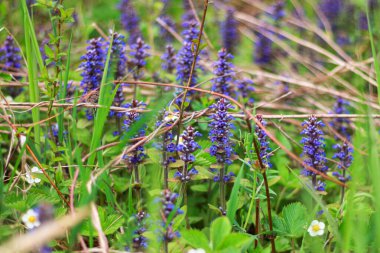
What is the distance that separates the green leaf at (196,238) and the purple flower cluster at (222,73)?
1.09 metres

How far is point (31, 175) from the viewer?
2.41 meters

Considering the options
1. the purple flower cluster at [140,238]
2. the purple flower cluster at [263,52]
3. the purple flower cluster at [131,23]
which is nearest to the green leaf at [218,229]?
the purple flower cluster at [140,238]

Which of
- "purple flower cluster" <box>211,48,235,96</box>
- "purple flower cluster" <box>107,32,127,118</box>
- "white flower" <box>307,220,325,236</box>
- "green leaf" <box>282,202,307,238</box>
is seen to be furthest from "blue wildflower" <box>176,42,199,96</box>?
"white flower" <box>307,220,325,236</box>

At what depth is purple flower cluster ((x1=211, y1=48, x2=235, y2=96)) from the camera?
9.20 feet

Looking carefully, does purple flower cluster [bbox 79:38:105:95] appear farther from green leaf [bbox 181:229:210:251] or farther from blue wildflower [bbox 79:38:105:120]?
green leaf [bbox 181:229:210:251]

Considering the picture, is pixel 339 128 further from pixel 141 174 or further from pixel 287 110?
pixel 141 174

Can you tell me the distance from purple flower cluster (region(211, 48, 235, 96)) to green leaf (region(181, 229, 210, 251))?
3.57 feet

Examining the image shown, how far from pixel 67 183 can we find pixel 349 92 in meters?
2.62

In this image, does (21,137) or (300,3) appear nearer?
(21,137)

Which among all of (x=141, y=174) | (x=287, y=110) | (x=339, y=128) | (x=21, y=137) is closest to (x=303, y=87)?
(x=287, y=110)

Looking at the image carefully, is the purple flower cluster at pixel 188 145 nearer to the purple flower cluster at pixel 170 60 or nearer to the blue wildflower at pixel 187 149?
the blue wildflower at pixel 187 149

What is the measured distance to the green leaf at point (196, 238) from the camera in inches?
73.5

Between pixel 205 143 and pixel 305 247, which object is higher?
pixel 205 143

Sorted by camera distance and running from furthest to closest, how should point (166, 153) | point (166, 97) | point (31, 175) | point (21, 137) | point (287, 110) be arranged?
point (287, 110) < point (21, 137) < point (31, 175) < point (166, 153) < point (166, 97)
